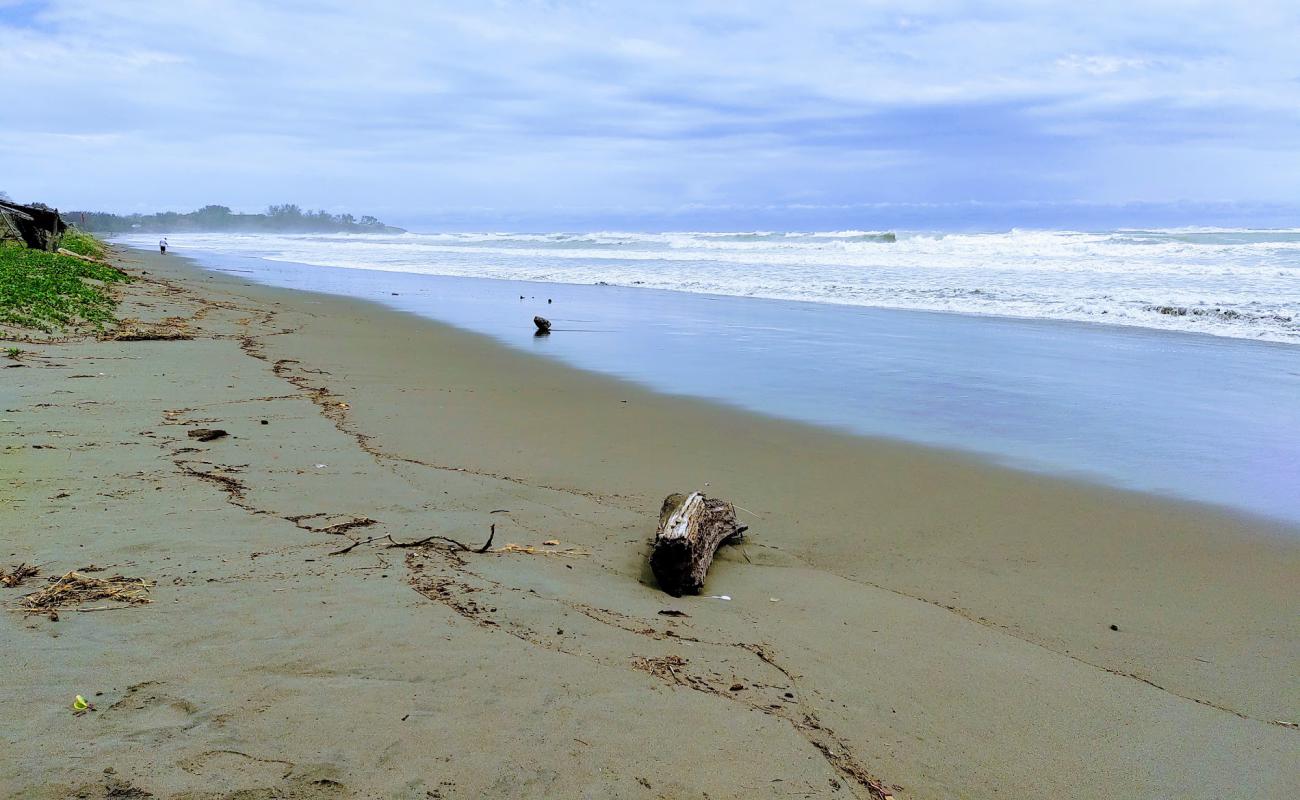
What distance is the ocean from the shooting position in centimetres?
675

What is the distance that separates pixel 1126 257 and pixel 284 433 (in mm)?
29365

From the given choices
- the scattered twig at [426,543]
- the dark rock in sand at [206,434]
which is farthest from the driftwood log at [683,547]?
the dark rock in sand at [206,434]

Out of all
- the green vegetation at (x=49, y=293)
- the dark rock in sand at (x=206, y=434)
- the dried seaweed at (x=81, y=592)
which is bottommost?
the dried seaweed at (x=81, y=592)

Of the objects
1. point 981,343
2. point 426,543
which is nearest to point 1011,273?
point 981,343

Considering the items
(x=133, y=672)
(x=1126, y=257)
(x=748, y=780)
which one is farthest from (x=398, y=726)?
(x=1126, y=257)

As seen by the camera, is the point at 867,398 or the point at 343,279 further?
the point at 343,279

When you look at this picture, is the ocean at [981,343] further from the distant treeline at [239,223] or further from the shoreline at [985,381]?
the distant treeline at [239,223]

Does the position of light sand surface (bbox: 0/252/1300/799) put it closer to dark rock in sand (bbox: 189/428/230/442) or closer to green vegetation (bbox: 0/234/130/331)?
dark rock in sand (bbox: 189/428/230/442)

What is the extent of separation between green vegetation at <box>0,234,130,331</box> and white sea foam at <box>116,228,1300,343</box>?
12.4 metres

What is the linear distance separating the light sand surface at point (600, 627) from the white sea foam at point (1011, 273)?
37.3 ft

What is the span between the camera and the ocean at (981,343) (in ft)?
22.1

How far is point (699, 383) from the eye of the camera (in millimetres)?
9109

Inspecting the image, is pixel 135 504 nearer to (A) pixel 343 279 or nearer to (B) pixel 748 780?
(B) pixel 748 780

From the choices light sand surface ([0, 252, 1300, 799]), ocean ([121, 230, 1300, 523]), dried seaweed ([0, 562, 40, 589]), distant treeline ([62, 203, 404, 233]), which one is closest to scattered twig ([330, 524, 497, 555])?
light sand surface ([0, 252, 1300, 799])
